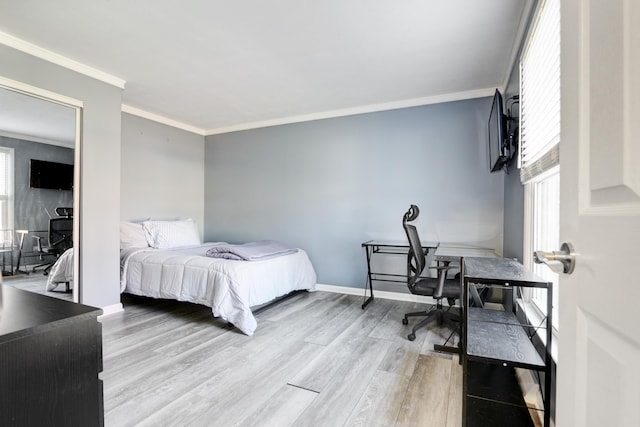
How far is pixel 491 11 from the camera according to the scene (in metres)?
2.13

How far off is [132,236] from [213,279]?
1.62 meters

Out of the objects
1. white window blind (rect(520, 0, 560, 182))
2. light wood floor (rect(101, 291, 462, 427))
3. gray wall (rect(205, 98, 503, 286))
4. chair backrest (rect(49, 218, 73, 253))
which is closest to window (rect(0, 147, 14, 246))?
chair backrest (rect(49, 218, 73, 253))

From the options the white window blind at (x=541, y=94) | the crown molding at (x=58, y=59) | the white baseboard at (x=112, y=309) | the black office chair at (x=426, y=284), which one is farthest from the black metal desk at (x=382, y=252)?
the crown molding at (x=58, y=59)

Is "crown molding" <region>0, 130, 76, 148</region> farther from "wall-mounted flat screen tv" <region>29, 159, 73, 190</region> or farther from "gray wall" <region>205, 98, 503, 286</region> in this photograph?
"gray wall" <region>205, 98, 503, 286</region>

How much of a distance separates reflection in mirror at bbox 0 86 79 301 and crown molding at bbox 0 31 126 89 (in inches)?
14.1

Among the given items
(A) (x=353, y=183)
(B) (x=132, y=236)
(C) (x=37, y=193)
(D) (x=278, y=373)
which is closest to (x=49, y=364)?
(D) (x=278, y=373)

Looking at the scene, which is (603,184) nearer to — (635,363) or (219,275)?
(635,363)

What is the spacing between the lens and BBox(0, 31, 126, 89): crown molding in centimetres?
250

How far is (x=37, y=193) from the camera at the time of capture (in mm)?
2773

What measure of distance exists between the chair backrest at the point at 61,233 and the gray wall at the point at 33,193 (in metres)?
0.05

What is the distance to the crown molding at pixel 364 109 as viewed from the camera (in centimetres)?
351

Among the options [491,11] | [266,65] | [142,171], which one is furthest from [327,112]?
[142,171]

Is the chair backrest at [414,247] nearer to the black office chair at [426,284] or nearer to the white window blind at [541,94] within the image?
the black office chair at [426,284]

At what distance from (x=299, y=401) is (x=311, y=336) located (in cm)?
93
